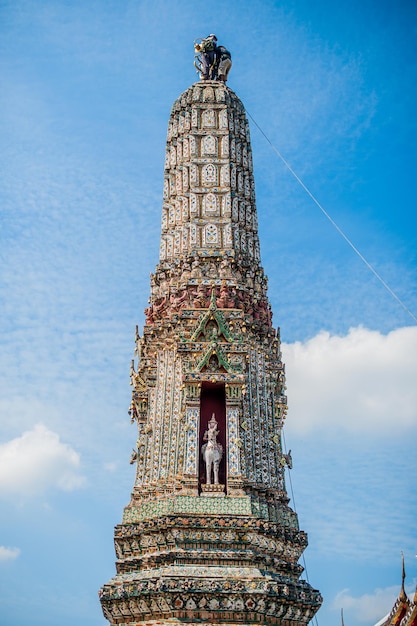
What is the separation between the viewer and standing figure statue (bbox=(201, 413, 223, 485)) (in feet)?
60.7

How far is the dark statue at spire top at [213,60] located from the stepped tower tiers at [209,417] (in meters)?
1.18

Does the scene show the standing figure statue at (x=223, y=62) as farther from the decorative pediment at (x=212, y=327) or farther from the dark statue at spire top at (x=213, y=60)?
the decorative pediment at (x=212, y=327)

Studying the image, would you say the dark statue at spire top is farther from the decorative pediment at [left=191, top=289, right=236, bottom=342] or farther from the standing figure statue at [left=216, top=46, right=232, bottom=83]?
the decorative pediment at [left=191, top=289, right=236, bottom=342]

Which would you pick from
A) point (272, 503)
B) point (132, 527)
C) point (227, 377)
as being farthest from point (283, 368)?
point (132, 527)

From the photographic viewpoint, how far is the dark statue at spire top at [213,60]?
26.2 meters

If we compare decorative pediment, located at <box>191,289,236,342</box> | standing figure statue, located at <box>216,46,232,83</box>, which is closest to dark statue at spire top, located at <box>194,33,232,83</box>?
standing figure statue, located at <box>216,46,232,83</box>

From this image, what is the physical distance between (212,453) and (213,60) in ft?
45.5

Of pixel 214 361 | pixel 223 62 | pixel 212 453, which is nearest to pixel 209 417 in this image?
pixel 212 453

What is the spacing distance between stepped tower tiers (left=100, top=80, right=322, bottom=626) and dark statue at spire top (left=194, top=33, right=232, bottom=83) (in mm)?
1175

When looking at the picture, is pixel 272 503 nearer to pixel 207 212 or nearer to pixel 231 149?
pixel 207 212

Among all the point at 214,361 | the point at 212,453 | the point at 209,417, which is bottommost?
the point at 212,453

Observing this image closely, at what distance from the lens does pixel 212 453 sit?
18.6m

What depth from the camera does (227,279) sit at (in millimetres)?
21219

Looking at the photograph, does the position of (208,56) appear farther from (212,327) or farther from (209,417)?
(209,417)
